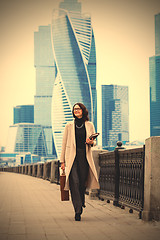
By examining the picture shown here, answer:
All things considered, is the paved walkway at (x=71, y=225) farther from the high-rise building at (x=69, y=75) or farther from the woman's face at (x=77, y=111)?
the high-rise building at (x=69, y=75)

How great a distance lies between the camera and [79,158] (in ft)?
23.9

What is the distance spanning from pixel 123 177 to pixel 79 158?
1.36 meters

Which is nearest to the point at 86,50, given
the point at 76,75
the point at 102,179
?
the point at 76,75

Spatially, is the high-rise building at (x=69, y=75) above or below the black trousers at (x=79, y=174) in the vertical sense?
above

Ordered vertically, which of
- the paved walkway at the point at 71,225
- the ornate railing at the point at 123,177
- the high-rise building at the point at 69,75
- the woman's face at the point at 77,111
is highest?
the high-rise building at the point at 69,75

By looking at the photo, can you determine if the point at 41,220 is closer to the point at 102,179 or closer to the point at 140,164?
the point at 140,164

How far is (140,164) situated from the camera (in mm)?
7129

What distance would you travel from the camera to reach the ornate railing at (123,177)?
718 cm

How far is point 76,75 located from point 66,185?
180 metres

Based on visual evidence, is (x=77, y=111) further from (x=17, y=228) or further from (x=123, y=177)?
(x=17, y=228)

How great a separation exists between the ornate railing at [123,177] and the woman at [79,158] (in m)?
0.68

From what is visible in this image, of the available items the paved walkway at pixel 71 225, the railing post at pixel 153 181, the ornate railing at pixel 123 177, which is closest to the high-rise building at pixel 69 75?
the ornate railing at pixel 123 177

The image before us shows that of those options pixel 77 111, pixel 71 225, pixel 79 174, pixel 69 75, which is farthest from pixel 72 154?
pixel 69 75

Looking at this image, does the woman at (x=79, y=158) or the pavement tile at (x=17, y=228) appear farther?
the woman at (x=79, y=158)
